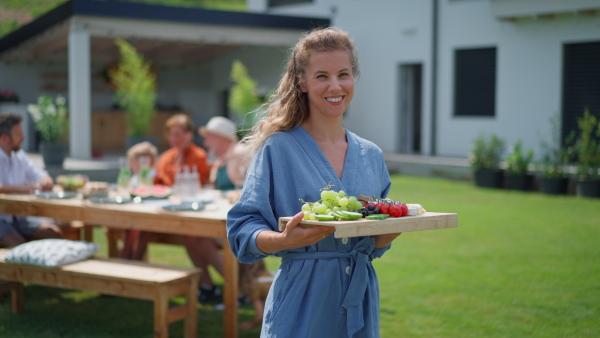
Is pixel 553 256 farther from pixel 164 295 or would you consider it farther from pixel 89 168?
pixel 89 168

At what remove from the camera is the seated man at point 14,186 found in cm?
561

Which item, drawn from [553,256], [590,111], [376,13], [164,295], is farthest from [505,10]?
[164,295]

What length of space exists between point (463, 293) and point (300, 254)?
3.76 meters

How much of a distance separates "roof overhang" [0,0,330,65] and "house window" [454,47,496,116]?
3.49 m

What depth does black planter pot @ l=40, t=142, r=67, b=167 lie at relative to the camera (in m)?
11.6

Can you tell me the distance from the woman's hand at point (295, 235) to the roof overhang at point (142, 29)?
12068mm


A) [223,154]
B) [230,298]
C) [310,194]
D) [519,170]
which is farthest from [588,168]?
[310,194]

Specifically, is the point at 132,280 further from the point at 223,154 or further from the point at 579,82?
the point at 579,82

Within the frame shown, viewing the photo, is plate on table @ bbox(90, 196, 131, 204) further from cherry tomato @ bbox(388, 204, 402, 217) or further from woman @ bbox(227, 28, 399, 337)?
cherry tomato @ bbox(388, 204, 402, 217)

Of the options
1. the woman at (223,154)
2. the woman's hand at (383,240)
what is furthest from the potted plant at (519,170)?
the woman's hand at (383,240)

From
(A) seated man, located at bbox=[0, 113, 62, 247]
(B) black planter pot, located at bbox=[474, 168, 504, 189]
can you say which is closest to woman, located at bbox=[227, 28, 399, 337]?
(A) seated man, located at bbox=[0, 113, 62, 247]

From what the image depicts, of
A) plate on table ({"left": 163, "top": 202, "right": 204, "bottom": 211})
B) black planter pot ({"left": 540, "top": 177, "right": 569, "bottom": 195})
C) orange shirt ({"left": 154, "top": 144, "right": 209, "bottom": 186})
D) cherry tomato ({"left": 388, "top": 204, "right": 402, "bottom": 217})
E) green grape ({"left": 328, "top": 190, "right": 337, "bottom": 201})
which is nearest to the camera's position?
green grape ({"left": 328, "top": 190, "right": 337, "bottom": 201})

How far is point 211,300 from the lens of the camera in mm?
5578

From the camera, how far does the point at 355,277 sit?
2.20m
